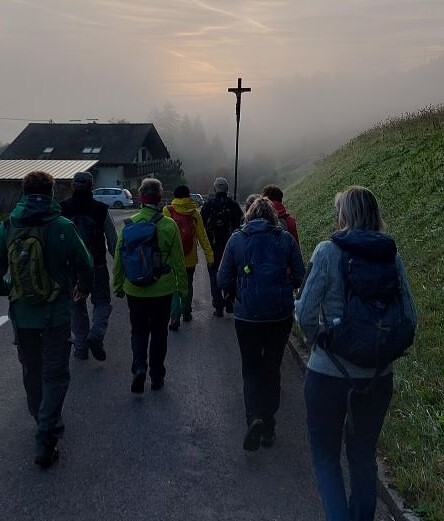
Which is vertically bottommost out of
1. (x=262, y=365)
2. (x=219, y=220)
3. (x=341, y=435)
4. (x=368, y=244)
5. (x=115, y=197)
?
(x=115, y=197)

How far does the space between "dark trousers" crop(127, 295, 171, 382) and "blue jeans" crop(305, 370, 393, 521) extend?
8.60ft

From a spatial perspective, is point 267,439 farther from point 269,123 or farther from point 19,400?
point 269,123

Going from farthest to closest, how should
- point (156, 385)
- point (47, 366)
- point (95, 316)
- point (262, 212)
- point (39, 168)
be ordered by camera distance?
point (39, 168), point (95, 316), point (156, 385), point (262, 212), point (47, 366)

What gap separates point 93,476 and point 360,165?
1620 cm

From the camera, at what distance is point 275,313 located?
4625mm

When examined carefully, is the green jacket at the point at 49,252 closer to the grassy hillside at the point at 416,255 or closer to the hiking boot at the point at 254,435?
the hiking boot at the point at 254,435

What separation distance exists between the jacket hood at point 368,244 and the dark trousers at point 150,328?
2.87 m

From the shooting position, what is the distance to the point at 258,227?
4641 mm

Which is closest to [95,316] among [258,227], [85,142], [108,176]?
[258,227]

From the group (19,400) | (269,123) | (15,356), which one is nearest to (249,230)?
(19,400)

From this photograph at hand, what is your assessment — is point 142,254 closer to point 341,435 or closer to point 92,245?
point 92,245

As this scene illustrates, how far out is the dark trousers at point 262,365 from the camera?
187 inches

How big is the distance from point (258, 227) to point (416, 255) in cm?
496

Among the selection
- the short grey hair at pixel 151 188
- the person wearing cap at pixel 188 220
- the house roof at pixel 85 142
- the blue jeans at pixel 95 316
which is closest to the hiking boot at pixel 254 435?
the short grey hair at pixel 151 188
